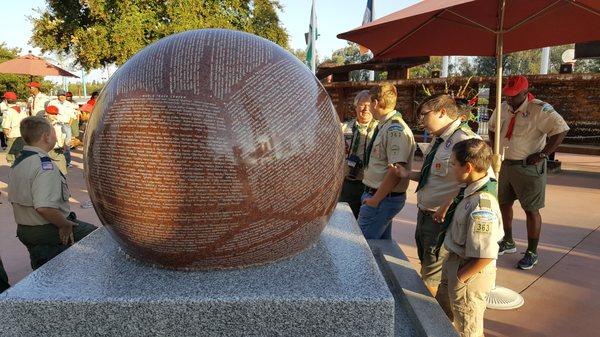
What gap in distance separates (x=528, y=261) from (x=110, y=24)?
15025 mm

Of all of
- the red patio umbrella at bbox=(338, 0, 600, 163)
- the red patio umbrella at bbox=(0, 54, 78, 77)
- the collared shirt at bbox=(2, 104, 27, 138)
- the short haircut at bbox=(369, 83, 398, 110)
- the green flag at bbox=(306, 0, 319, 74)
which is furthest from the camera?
the green flag at bbox=(306, 0, 319, 74)

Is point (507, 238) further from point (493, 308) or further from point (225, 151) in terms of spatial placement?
point (225, 151)

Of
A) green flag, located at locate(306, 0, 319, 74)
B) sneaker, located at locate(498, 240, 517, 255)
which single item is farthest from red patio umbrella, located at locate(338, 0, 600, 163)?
green flag, located at locate(306, 0, 319, 74)

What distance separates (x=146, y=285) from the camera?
224 centimetres

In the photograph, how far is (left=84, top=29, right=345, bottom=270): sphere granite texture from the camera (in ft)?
7.10

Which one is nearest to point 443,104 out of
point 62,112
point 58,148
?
point 58,148

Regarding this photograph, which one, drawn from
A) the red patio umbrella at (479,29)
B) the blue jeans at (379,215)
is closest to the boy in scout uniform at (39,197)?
the blue jeans at (379,215)

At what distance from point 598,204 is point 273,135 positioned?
301 inches

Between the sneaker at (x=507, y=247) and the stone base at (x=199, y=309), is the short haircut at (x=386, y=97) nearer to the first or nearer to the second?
the stone base at (x=199, y=309)

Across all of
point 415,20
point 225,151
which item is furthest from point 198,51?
point 415,20

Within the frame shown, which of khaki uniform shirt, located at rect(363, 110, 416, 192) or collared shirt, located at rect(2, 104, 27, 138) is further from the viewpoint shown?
collared shirt, located at rect(2, 104, 27, 138)

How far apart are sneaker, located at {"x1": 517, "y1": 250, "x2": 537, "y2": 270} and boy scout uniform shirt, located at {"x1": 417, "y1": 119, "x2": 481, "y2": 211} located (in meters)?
1.76

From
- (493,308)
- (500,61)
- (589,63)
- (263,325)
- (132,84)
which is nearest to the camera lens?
(263,325)

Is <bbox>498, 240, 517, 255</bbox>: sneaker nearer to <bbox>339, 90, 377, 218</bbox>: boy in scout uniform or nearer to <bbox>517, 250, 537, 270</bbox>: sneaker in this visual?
<bbox>517, 250, 537, 270</bbox>: sneaker
